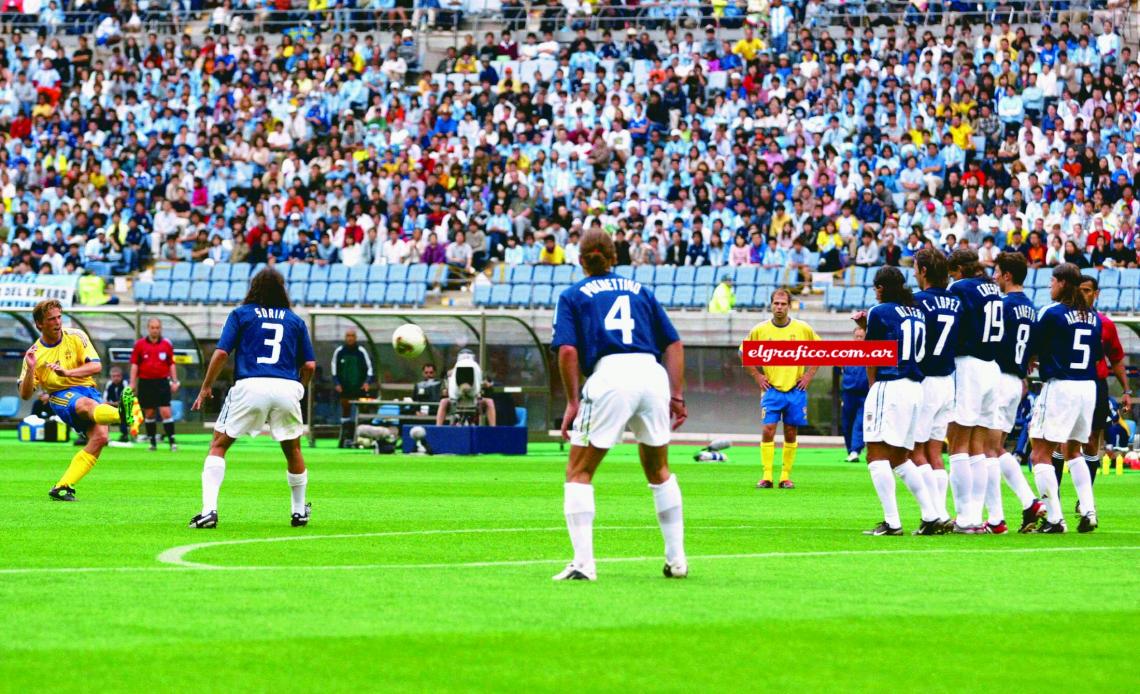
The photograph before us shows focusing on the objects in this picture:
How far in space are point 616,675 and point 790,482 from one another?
14719 millimetres

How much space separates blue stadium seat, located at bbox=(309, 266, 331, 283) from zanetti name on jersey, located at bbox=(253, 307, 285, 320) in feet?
83.9

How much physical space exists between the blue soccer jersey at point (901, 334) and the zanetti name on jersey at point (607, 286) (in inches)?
143

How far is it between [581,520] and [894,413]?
4.28 meters

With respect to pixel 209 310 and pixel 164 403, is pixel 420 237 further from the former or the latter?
pixel 164 403

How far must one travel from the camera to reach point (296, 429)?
579 inches

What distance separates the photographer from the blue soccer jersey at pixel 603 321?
1051cm

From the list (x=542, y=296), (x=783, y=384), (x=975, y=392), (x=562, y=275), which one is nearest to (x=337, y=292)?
(x=542, y=296)

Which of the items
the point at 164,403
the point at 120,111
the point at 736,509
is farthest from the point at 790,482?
the point at 120,111

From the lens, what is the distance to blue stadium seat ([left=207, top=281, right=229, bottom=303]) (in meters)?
40.3

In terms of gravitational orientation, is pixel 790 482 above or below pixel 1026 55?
below

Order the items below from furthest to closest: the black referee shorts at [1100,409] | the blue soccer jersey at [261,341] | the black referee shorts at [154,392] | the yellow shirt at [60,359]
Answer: the black referee shorts at [154,392] → the yellow shirt at [60,359] → the black referee shorts at [1100,409] → the blue soccer jersey at [261,341]

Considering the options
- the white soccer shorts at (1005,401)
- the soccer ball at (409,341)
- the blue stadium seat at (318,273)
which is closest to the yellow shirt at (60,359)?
the white soccer shorts at (1005,401)

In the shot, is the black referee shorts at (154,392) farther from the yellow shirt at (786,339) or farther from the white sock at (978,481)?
the white sock at (978,481)

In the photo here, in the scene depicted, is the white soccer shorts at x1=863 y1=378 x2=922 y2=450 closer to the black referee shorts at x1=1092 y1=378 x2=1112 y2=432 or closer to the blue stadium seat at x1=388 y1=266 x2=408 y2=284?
the black referee shorts at x1=1092 y1=378 x2=1112 y2=432
